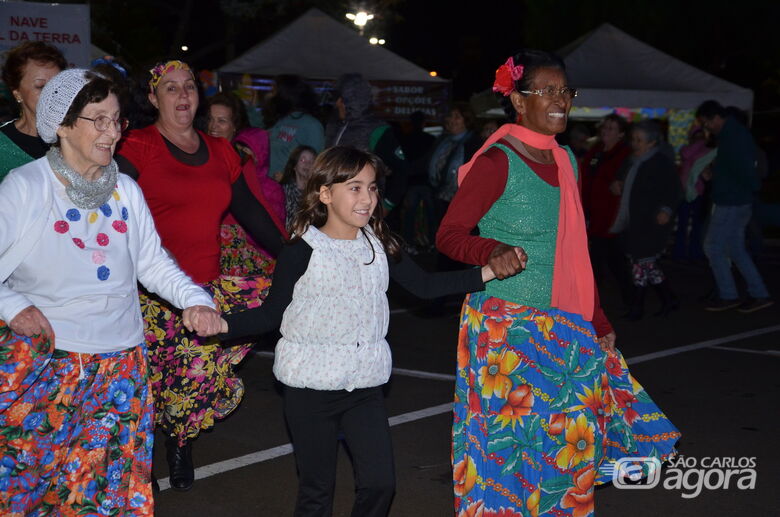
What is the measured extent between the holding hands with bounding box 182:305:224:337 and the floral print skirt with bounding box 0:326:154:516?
0.24 meters


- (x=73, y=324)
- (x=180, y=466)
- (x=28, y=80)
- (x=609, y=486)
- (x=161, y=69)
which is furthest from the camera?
(x=609, y=486)

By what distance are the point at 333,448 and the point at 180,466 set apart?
1.62 m

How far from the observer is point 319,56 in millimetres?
16969

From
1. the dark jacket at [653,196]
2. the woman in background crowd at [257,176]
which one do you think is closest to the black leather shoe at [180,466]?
the woman in background crowd at [257,176]

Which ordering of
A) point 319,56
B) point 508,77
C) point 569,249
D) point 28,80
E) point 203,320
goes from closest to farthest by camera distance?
1. point 203,320
2. point 569,249
3. point 508,77
4. point 28,80
5. point 319,56

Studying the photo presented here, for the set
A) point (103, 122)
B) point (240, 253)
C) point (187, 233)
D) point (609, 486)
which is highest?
point (103, 122)

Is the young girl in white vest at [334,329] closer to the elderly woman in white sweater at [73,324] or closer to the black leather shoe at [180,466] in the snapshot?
the elderly woman in white sweater at [73,324]

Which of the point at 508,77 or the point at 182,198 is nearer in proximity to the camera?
the point at 508,77

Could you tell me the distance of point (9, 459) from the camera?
334 centimetres

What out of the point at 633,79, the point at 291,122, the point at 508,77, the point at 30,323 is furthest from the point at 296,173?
the point at 633,79

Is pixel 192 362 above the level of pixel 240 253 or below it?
below

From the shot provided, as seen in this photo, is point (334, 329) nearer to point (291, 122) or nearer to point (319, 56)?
point (291, 122)

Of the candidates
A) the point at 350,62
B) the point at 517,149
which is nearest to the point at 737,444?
the point at 517,149

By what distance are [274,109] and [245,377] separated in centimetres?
283
